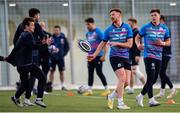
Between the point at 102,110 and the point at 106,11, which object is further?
the point at 106,11

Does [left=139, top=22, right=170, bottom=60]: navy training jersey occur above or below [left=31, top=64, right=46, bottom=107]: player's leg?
above

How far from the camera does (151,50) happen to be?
43.4ft

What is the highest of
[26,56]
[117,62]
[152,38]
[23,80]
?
[152,38]

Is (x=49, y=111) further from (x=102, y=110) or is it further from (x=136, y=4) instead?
(x=136, y=4)

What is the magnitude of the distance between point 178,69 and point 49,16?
4820mm

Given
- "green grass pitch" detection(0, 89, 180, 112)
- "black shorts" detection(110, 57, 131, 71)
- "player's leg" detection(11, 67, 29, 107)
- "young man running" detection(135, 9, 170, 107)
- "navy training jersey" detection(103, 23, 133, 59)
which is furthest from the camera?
"young man running" detection(135, 9, 170, 107)

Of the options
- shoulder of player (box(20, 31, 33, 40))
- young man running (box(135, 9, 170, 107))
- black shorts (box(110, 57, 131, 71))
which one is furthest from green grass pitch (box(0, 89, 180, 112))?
shoulder of player (box(20, 31, 33, 40))

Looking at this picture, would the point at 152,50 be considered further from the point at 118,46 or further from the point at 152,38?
the point at 118,46

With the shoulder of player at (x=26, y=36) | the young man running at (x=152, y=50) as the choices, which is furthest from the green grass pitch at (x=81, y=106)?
the shoulder of player at (x=26, y=36)

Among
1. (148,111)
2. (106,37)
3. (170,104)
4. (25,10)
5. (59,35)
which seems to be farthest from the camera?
(25,10)

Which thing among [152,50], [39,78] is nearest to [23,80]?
[39,78]

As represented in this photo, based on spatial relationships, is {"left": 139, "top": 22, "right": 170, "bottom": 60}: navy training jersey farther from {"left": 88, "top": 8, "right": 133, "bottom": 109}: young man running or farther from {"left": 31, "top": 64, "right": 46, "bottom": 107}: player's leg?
{"left": 31, "top": 64, "right": 46, "bottom": 107}: player's leg

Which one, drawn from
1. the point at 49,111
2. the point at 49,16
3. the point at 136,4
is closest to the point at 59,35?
the point at 49,16

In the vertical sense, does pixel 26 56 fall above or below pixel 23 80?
above
